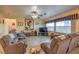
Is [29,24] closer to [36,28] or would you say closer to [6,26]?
[36,28]

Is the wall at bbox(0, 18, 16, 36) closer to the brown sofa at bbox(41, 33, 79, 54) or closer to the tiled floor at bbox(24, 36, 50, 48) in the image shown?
the tiled floor at bbox(24, 36, 50, 48)

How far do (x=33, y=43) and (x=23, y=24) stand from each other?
0.32 metres

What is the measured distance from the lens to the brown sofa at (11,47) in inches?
56.8

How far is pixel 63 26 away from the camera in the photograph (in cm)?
170

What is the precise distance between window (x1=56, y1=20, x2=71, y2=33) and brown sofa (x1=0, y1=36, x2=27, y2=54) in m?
0.59

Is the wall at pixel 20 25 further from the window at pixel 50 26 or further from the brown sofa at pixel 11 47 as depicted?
the window at pixel 50 26

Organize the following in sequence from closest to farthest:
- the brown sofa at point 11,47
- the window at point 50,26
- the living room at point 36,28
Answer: the brown sofa at point 11,47, the living room at point 36,28, the window at point 50,26

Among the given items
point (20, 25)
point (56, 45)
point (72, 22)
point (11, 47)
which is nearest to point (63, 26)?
point (72, 22)

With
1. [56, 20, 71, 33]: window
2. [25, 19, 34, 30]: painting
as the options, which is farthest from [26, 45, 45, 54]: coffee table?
[56, 20, 71, 33]: window

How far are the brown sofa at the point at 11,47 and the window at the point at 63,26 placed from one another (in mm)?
591

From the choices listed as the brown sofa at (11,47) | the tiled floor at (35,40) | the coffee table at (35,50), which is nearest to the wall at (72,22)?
the tiled floor at (35,40)
